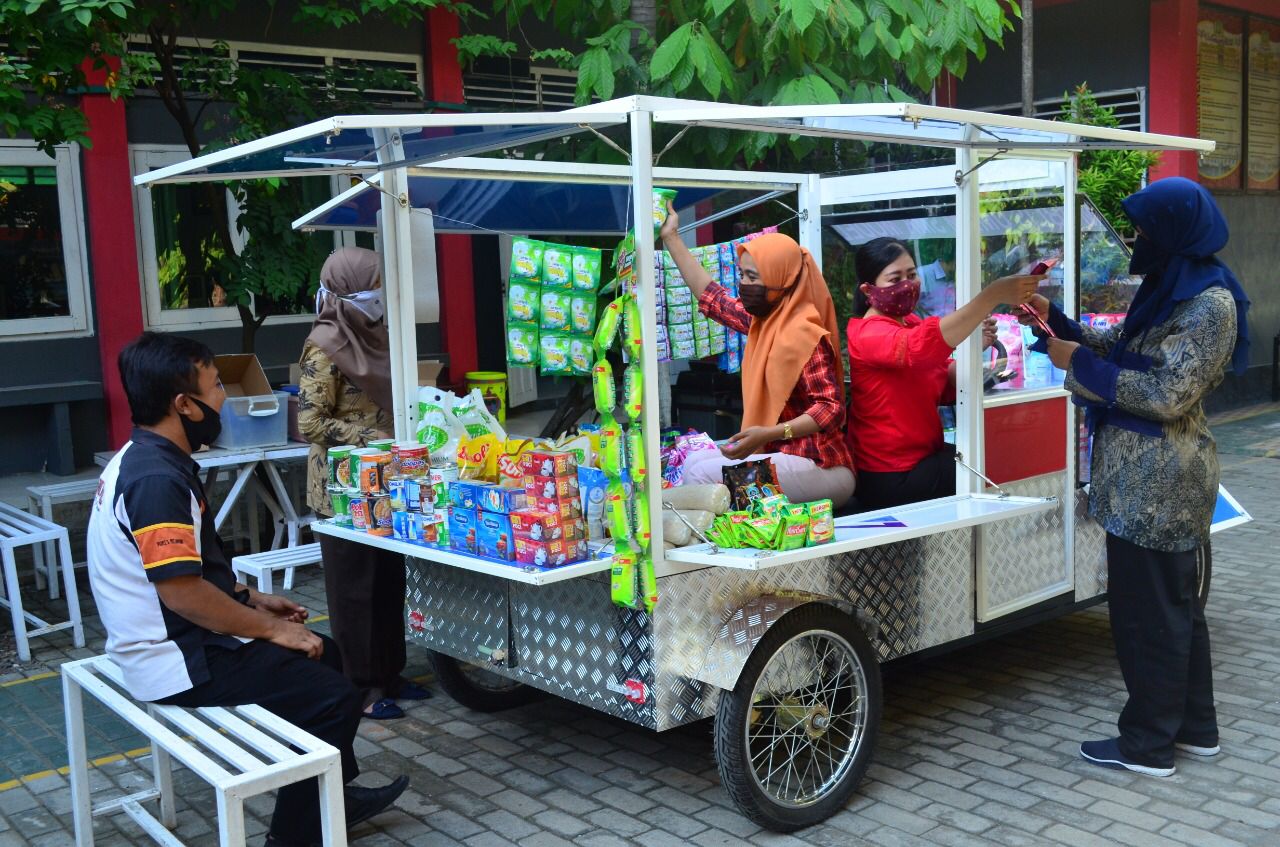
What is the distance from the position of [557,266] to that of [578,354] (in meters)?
0.36

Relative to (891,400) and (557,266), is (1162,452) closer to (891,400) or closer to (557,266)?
(891,400)

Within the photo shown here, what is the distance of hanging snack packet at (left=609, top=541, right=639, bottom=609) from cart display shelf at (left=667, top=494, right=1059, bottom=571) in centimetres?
11

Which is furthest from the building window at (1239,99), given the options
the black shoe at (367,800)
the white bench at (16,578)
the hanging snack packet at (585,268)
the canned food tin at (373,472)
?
the black shoe at (367,800)

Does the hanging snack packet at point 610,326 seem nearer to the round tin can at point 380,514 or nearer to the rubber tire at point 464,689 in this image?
the round tin can at point 380,514

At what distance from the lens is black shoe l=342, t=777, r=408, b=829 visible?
3709 millimetres

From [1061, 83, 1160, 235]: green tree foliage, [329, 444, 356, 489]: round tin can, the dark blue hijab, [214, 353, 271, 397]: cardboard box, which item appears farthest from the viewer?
[1061, 83, 1160, 235]: green tree foliage

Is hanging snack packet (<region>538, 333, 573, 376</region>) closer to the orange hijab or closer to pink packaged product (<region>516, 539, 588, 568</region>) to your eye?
the orange hijab

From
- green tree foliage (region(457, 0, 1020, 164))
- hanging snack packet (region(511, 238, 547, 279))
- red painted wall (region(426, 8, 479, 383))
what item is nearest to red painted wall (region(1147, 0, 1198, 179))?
green tree foliage (region(457, 0, 1020, 164))

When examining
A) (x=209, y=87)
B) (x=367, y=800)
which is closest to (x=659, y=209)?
(x=367, y=800)

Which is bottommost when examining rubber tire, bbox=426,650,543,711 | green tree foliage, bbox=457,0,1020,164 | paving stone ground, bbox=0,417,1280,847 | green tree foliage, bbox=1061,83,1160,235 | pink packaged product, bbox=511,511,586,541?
paving stone ground, bbox=0,417,1280,847

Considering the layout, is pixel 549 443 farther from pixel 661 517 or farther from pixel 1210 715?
pixel 1210 715

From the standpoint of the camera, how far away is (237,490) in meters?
6.80

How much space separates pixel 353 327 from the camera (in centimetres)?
491

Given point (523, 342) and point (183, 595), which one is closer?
point (183, 595)
